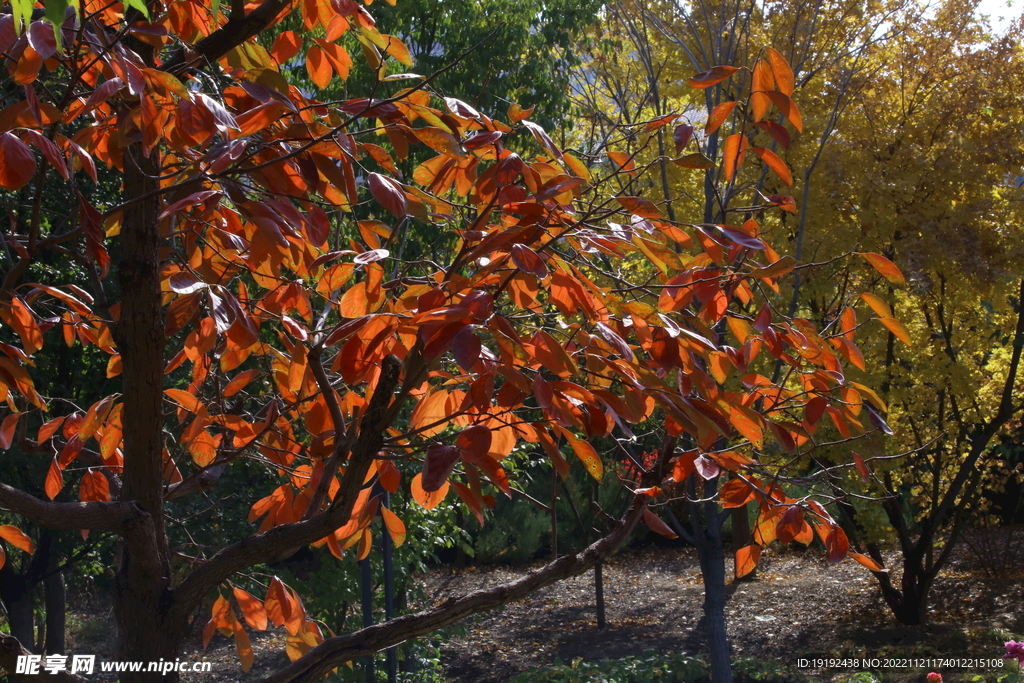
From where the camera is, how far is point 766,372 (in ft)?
17.6

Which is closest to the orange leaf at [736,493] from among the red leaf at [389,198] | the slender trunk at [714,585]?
the red leaf at [389,198]

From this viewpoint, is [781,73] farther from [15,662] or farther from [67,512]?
[15,662]

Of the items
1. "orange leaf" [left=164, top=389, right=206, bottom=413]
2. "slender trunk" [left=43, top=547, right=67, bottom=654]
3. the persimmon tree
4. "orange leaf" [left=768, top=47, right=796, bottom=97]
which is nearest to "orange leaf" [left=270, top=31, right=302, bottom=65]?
the persimmon tree

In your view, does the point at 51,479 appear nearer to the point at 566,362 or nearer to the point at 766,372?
the point at 566,362

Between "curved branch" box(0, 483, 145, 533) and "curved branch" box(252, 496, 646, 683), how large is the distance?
0.37 meters

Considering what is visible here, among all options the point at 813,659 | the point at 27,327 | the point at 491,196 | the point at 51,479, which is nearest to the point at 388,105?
the point at 491,196

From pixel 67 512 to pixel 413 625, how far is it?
23.5 inches

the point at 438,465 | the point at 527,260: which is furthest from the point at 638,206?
the point at 438,465

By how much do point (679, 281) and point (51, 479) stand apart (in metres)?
1.37

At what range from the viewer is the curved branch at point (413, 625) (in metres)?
1.36

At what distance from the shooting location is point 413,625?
55.0 inches

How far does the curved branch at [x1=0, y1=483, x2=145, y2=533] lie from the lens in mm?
1272

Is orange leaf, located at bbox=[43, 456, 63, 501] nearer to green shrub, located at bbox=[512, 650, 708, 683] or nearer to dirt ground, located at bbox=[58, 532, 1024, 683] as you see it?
green shrub, located at bbox=[512, 650, 708, 683]

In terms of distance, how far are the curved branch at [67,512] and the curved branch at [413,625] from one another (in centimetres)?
37
